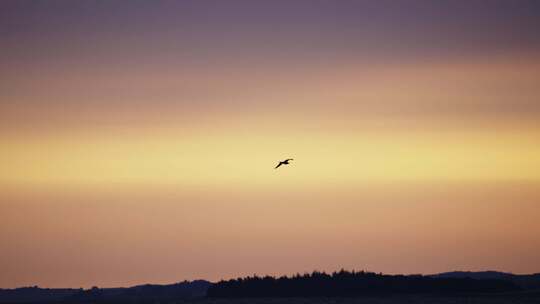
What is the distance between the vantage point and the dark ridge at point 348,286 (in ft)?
430

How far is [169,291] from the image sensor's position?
17512 cm

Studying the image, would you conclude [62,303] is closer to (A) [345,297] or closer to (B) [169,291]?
(A) [345,297]

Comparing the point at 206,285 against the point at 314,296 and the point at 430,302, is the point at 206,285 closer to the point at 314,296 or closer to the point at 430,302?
the point at 314,296

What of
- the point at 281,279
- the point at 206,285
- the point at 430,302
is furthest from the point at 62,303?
the point at 206,285

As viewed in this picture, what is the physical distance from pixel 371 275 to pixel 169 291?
47.7 meters

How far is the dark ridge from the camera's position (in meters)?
131

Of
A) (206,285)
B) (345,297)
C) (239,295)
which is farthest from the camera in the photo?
(206,285)

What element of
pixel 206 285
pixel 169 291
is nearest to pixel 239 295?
pixel 169 291

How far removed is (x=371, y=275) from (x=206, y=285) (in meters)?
61.2

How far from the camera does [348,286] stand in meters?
133

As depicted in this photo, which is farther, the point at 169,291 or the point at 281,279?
the point at 169,291

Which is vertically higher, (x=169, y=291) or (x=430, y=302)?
(x=169, y=291)

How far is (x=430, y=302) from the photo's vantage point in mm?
114438

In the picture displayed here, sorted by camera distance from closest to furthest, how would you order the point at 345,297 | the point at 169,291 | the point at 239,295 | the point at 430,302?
the point at 430,302 → the point at 345,297 → the point at 239,295 → the point at 169,291
